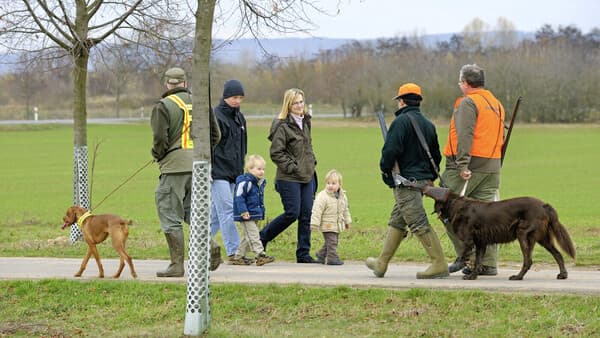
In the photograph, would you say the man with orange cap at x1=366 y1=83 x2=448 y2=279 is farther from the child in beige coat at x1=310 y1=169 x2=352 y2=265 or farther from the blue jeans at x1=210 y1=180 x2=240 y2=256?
the blue jeans at x1=210 y1=180 x2=240 y2=256

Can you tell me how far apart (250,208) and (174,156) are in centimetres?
164

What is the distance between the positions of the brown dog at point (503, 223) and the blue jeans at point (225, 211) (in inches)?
113

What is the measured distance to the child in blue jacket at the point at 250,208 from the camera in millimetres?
11852

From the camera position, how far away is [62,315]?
9.51m

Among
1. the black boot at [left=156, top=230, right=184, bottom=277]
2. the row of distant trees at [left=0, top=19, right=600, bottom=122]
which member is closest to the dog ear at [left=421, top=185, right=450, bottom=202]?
the black boot at [left=156, top=230, right=184, bottom=277]

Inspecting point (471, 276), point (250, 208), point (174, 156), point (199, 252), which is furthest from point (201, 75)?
point (250, 208)

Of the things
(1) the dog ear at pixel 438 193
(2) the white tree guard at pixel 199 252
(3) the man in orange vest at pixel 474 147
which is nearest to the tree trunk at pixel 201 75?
(2) the white tree guard at pixel 199 252

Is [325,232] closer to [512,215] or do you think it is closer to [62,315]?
[512,215]

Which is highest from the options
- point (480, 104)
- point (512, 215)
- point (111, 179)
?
point (480, 104)

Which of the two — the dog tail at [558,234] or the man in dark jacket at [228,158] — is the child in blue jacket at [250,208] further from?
the dog tail at [558,234]

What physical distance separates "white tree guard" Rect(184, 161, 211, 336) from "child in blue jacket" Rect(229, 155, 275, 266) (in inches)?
142

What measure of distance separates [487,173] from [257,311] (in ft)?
10.0

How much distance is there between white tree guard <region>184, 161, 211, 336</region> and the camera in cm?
811

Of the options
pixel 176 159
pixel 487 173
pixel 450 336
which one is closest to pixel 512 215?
pixel 487 173
